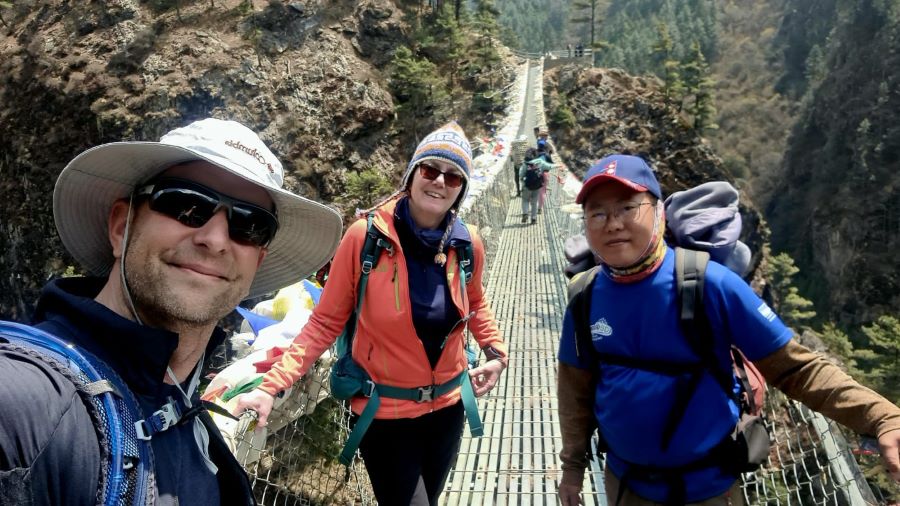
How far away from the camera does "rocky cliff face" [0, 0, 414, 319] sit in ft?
69.0

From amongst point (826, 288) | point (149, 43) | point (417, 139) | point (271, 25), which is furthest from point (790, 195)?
point (149, 43)

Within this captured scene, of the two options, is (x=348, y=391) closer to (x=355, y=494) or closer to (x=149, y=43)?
(x=355, y=494)

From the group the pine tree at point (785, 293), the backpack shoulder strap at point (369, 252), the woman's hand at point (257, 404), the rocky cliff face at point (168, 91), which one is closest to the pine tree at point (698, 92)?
the pine tree at point (785, 293)

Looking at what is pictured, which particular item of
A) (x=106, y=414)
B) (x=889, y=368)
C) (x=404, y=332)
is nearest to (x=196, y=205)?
(x=106, y=414)

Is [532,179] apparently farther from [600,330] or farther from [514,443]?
[600,330]

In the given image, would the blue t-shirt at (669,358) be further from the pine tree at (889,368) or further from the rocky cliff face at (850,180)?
the rocky cliff face at (850,180)

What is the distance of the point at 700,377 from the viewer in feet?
4.78

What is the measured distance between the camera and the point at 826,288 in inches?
1460

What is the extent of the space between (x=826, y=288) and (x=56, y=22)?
51099 mm

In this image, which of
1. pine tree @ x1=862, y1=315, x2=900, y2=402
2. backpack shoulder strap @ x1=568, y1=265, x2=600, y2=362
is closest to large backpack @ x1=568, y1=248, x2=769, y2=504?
backpack shoulder strap @ x1=568, y1=265, x2=600, y2=362

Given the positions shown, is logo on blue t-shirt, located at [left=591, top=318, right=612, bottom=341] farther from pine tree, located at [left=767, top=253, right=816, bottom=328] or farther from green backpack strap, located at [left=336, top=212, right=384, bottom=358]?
pine tree, located at [left=767, top=253, right=816, bottom=328]

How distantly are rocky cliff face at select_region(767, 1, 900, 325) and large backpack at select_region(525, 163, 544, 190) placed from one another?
33.3m

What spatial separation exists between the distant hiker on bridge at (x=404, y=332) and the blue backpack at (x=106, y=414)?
36.9 inches

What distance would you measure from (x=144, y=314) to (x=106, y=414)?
0.27 m
